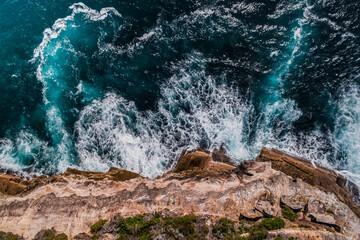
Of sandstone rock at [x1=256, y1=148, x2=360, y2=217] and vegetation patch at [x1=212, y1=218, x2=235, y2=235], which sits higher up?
sandstone rock at [x1=256, y1=148, x2=360, y2=217]

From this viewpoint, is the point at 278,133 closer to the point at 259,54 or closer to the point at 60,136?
the point at 259,54

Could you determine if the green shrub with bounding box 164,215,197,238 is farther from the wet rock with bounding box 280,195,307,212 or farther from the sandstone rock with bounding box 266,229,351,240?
the wet rock with bounding box 280,195,307,212

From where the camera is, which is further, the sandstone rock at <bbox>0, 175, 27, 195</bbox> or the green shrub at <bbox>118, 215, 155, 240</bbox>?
the sandstone rock at <bbox>0, 175, 27, 195</bbox>

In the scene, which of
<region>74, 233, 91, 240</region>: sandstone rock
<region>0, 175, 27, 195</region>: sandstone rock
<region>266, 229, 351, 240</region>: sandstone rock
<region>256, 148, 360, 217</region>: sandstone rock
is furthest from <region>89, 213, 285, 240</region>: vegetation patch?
<region>0, 175, 27, 195</region>: sandstone rock

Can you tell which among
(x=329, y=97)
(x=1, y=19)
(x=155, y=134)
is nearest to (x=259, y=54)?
(x=329, y=97)

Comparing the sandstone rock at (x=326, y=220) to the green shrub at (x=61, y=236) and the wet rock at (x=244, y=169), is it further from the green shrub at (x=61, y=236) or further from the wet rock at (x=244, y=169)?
the green shrub at (x=61, y=236)

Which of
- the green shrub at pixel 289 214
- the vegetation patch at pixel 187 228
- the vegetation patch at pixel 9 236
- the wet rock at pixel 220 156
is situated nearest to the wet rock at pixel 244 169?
the wet rock at pixel 220 156
